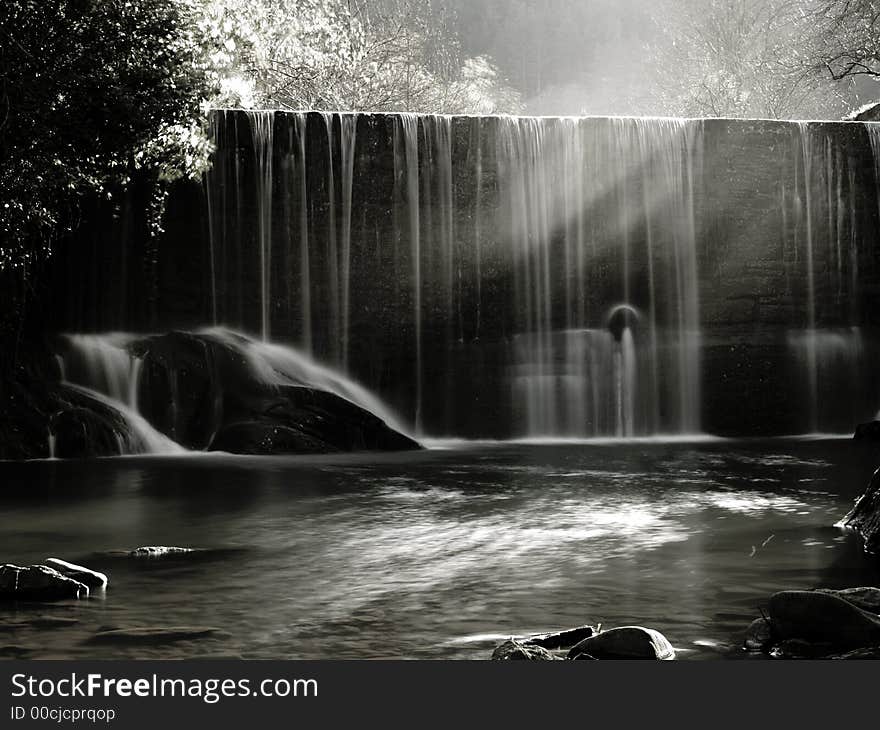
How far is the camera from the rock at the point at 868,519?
881cm

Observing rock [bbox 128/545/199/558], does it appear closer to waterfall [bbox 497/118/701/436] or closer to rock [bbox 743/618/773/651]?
rock [bbox 743/618/773/651]

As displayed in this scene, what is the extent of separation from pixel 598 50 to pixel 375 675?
2539 inches

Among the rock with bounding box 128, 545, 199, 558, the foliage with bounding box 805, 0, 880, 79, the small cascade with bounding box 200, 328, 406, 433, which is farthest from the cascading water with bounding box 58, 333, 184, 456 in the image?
the foliage with bounding box 805, 0, 880, 79

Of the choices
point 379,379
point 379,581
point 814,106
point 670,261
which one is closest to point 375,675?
point 379,581

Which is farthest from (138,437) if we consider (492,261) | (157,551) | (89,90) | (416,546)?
(416,546)

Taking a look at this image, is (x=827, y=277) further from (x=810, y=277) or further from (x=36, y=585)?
(x=36, y=585)

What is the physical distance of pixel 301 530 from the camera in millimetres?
10008

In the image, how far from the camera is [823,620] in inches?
229

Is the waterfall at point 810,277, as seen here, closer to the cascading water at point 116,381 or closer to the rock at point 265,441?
the rock at point 265,441

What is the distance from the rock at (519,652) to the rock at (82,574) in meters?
2.83

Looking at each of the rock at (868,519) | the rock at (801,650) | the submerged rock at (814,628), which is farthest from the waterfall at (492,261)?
the rock at (801,650)

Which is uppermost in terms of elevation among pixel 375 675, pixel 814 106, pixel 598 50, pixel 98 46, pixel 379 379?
pixel 598 50

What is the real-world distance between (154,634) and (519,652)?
188cm

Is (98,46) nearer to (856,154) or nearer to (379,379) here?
(379,379)
